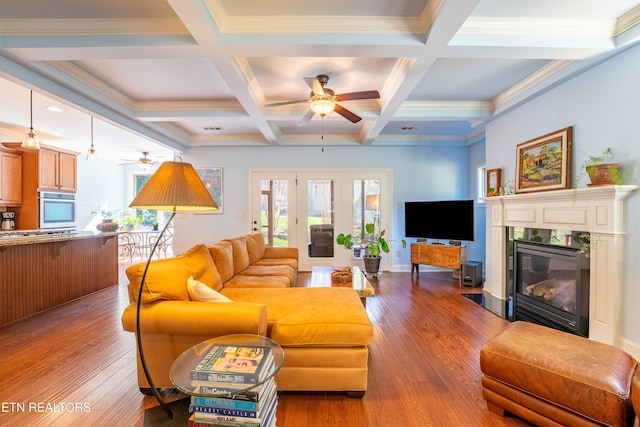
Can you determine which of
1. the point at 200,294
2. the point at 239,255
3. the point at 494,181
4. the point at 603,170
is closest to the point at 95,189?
the point at 239,255

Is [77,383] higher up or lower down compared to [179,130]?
lower down

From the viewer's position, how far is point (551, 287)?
308 centimetres

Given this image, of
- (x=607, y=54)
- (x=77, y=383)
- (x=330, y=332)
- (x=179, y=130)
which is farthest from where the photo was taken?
(x=179, y=130)

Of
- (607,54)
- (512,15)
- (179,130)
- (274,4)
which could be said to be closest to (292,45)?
(274,4)

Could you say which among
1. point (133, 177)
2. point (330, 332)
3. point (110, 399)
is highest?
point (133, 177)

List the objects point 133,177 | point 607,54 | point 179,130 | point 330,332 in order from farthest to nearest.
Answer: point 133,177, point 179,130, point 607,54, point 330,332

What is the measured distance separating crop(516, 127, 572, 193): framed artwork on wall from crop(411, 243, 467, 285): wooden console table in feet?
4.70

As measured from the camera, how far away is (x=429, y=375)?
6.78 feet

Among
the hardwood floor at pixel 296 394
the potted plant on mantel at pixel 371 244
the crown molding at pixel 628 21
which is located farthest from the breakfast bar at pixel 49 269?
the crown molding at pixel 628 21

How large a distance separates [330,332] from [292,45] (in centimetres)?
219

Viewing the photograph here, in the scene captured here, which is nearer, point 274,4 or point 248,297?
point 274,4

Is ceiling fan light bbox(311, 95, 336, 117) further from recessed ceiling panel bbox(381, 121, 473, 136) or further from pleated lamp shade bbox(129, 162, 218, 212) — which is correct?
recessed ceiling panel bbox(381, 121, 473, 136)

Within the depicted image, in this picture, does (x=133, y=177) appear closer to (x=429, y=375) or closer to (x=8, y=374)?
(x=8, y=374)

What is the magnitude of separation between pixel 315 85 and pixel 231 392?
8.00 ft
